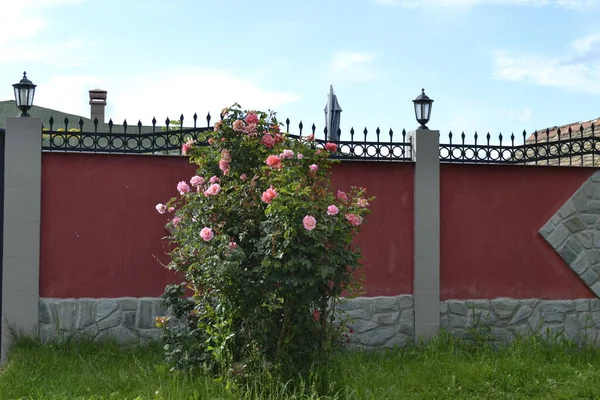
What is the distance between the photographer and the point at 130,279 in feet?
25.1

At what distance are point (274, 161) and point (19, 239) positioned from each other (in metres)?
3.17

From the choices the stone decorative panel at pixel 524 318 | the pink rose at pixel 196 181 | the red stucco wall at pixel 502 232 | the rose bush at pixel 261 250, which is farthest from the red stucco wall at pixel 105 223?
the stone decorative panel at pixel 524 318

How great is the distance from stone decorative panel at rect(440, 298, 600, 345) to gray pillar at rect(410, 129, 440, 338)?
0.20 m

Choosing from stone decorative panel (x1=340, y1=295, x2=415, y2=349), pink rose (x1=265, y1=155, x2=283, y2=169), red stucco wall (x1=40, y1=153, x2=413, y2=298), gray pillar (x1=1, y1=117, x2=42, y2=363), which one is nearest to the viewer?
pink rose (x1=265, y1=155, x2=283, y2=169)

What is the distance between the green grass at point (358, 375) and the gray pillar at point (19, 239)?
0.28 m

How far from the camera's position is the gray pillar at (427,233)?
26.5 feet

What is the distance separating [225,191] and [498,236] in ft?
11.8

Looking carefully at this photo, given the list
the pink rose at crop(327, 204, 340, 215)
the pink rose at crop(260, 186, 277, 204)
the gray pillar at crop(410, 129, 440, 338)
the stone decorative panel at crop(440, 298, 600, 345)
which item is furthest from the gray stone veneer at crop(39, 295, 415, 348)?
the pink rose at crop(260, 186, 277, 204)

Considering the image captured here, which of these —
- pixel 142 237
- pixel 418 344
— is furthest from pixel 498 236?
pixel 142 237

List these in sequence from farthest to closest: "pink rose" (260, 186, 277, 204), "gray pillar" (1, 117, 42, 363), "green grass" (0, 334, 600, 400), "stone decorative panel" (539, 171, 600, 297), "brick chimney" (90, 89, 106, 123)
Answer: "brick chimney" (90, 89, 106, 123) < "stone decorative panel" (539, 171, 600, 297) < "gray pillar" (1, 117, 42, 363) < "green grass" (0, 334, 600, 400) < "pink rose" (260, 186, 277, 204)

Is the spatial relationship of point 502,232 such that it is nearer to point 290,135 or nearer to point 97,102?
point 290,135

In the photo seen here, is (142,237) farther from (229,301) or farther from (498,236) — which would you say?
(498,236)

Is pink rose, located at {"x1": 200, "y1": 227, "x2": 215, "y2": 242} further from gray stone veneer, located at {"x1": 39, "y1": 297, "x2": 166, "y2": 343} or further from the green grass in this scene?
gray stone veneer, located at {"x1": 39, "y1": 297, "x2": 166, "y2": 343}

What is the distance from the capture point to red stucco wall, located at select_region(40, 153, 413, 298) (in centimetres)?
761
